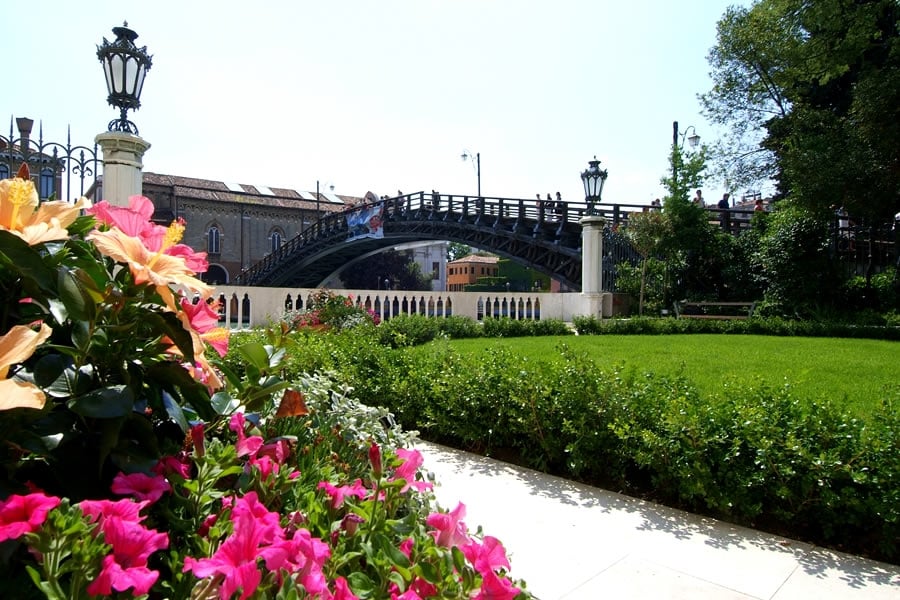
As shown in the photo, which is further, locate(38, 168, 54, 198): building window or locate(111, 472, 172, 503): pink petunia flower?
locate(38, 168, 54, 198): building window

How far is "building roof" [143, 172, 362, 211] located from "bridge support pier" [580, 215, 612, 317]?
141ft

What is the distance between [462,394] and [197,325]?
10.8 feet

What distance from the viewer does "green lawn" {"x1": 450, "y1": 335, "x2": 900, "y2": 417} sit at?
208 inches

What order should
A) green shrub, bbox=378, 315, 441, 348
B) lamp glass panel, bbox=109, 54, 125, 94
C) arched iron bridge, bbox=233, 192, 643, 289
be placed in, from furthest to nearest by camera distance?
arched iron bridge, bbox=233, 192, 643, 289 → green shrub, bbox=378, 315, 441, 348 → lamp glass panel, bbox=109, 54, 125, 94

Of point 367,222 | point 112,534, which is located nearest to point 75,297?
point 112,534

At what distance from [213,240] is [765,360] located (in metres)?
52.5

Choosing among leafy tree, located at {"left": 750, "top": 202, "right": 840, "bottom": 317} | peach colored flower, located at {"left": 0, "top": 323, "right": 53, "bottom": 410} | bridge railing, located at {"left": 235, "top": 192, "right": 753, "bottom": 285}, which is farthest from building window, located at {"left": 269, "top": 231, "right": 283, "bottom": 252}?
peach colored flower, located at {"left": 0, "top": 323, "right": 53, "bottom": 410}

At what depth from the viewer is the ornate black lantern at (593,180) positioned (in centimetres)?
1406

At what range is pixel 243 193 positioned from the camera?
58125 millimetres

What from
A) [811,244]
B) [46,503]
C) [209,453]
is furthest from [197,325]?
[811,244]

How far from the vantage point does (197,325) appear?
1.25 meters

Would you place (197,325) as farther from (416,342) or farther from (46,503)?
(416,342)

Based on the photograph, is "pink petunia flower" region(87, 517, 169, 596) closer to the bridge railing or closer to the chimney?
the chimney

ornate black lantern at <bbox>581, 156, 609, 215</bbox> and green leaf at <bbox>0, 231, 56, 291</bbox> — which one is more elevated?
ornate black lantern at <bbox>581, 156, 609, 215</bbox>
